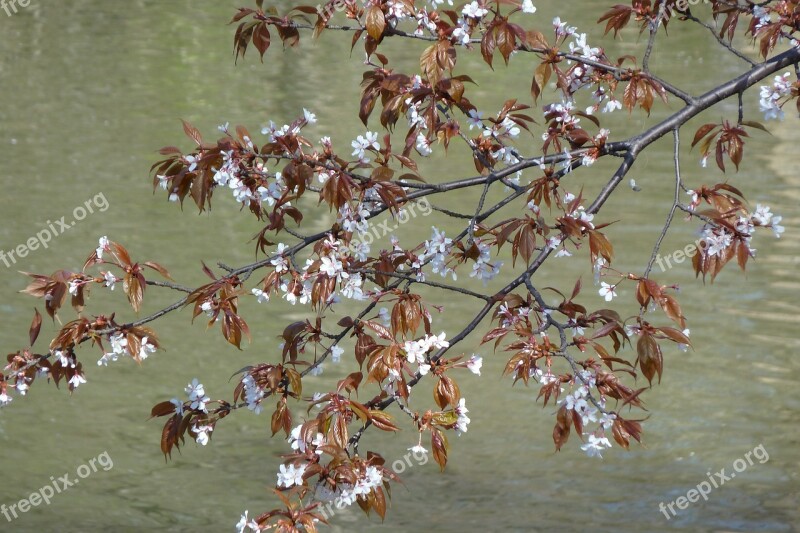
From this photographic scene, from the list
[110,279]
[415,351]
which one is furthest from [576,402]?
[110,279]

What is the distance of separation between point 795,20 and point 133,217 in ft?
25.1

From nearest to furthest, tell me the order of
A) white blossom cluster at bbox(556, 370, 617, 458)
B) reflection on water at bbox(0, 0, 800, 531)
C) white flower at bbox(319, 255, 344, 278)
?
1. white blossom cluster at bbox(556, 370, 617, 458)
2. white flower at bbox(319, 255, 344, 278)
3. reflection on water at bbox(0, 0, 800, 531)

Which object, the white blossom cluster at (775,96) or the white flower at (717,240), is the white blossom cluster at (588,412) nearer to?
the white flower at (717,240)

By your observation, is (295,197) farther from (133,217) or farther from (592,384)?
(133,217)

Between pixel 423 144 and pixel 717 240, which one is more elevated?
pixel 423 144

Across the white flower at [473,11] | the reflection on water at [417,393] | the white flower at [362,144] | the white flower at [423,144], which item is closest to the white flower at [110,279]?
the white flower at [362,144]

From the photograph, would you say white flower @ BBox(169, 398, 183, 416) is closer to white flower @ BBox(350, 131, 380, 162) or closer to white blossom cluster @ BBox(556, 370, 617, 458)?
white flower @ BBox(350, 131, 380, 162)

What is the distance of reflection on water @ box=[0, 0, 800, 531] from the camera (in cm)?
561

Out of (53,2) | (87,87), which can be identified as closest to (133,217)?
(87,87)

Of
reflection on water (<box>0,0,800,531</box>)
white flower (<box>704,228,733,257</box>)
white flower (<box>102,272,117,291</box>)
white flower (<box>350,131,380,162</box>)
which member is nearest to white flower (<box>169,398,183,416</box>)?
white flower (<box>102,272,117,291</box>)

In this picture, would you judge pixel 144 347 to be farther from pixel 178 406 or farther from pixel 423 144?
pixel 423 144

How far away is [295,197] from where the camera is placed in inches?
115

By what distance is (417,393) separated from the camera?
23.2 ft

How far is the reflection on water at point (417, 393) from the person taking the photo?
561cm
